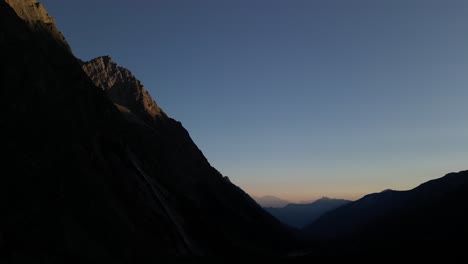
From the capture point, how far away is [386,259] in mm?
50656

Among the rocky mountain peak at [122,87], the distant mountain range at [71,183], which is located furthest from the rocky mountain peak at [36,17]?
the rocky mountain peak at [122,87]

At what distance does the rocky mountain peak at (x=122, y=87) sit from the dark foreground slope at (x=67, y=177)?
63269 millimetres

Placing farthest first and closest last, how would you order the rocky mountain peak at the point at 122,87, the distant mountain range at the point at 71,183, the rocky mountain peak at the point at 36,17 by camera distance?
the rocky mountain peak at the point at 122,87 < the rocky mountain peak at the point at 36,17 < the distant mountain range at the point at 71,183

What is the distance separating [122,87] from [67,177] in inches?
4669

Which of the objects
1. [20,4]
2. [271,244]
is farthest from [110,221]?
[271,244]

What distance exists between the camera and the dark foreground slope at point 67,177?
131 feet

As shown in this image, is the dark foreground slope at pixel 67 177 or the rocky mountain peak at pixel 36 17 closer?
the dark foreground slope at pixel 67 177

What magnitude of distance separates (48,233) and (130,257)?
8279 millimetres

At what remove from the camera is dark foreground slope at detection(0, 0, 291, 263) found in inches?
1569

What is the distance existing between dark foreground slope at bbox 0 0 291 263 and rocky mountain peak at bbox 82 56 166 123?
2491 inches

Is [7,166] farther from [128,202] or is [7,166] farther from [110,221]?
[128,202]

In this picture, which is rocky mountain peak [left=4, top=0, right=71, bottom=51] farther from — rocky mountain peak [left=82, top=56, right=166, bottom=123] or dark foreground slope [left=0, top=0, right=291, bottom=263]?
rocky mountain peak [left=82, top=56, right=166, bottom=123]

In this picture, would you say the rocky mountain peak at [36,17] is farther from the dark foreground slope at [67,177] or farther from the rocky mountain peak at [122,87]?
the rocky mountain peak at [122,87]

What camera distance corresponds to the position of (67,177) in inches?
1930
